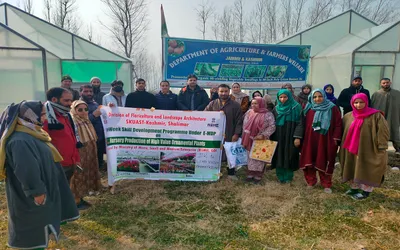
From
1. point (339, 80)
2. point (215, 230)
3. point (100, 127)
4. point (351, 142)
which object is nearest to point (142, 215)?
point (215, 230)

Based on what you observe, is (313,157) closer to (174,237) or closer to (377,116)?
(377,116)

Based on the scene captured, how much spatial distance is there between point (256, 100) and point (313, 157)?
1.24 metres

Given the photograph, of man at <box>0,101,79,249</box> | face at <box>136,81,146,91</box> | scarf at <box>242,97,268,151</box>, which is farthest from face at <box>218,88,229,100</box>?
man at <box>0,101,79,249</box>

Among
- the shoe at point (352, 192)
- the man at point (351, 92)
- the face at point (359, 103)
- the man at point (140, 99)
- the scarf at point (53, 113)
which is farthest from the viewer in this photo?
the man at point (351, 92)

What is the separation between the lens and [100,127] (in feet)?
15.8

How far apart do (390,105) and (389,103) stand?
0.16 feet

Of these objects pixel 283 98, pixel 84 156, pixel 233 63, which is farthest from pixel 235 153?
pixel 233 63

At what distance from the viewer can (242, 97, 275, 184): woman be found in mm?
4371

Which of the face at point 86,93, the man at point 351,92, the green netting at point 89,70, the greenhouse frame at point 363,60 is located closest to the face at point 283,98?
the man at point 351,92

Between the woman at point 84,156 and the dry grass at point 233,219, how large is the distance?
28 centimetres

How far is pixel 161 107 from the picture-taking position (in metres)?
5.27

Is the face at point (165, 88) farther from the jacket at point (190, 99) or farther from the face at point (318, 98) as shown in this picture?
the face at point (318, 98)

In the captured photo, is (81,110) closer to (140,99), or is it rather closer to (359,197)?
(140,99)

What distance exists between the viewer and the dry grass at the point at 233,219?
2.91m
